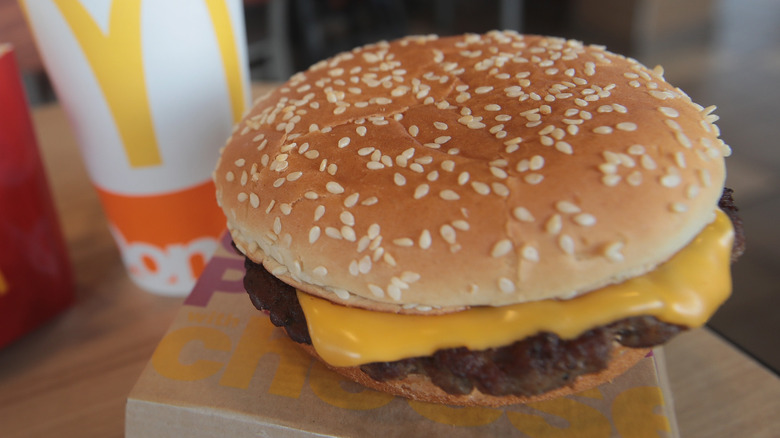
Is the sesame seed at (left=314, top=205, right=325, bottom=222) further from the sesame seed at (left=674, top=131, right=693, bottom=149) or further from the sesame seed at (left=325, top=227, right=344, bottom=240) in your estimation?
the sesame seed at (left=674, top=131, right=693, bottom=149)

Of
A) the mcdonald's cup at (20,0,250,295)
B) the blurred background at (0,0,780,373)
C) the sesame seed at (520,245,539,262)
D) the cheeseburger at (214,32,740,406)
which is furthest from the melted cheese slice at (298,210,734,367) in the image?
the mcdonald's cup at (20,0,250,295)

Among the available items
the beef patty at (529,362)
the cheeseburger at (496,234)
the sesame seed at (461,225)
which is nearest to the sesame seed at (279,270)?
the cheeseburger at (496,234)

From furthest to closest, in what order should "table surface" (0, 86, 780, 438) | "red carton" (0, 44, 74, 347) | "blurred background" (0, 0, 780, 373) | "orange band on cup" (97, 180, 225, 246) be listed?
"blurred background" (0, 0, 780, 373), "orange band on cup" (97, 180, 225, 246), "red carton" (0, 44, 74, 347), "table surface" (0, 86, 780, 438)

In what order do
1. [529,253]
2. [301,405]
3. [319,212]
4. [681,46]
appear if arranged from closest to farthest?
1. [529,253]
2. [319,212]
3. [301,405]
4. [681,46]

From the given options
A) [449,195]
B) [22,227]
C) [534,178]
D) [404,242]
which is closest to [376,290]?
[404,242]

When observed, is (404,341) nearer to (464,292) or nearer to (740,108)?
(464,292)

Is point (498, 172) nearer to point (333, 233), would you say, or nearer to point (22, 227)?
point (333, 233)
